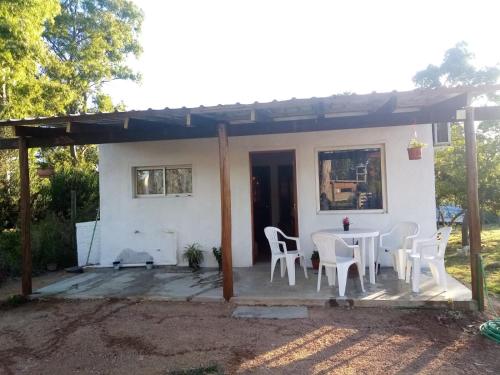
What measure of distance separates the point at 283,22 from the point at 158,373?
409 inches

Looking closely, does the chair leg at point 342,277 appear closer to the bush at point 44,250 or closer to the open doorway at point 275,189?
the open doorway at point 275,189

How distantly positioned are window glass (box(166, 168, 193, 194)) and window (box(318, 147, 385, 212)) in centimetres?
263

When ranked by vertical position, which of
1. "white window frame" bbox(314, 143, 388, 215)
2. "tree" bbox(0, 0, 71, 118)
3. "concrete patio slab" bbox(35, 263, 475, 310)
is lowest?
"concrete patio slab" bbox(35, 263, 475, 310)

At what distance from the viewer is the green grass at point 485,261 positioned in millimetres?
6363

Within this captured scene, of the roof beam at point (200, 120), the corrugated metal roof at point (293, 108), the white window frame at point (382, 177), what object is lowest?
the white window frame at point (382, 177)

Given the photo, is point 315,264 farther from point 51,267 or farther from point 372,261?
point 51,267

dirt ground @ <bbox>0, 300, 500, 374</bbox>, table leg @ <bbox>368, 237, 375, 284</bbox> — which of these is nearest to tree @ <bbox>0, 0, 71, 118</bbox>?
dirt ground @ <bbox>0, 300, 500, 374</bbox>

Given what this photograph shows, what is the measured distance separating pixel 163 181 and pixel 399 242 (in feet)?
15.4

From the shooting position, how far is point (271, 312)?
484 cm

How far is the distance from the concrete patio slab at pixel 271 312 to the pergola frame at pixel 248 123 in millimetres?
416

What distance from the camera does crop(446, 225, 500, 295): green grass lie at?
6.36m

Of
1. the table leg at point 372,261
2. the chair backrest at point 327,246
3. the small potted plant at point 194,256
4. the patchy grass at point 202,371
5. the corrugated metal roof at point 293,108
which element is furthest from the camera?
the small potted plant at point 194,256

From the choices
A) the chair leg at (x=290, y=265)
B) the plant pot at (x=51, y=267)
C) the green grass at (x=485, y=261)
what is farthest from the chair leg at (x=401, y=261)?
the plant pot at (x=51, y=267)

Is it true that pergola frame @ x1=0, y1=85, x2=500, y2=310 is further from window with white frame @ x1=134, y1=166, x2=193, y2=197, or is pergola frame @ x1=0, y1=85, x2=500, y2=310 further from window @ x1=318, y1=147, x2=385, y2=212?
window with white frame @ x1=134, y1=166, x2=193, y2=197
